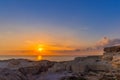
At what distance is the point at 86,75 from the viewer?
991 inches

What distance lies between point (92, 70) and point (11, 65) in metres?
9.87

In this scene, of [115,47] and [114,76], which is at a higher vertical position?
[115,47]

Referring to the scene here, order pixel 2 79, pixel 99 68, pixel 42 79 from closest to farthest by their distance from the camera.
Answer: pixel 2 79 → pixel 42 79 → pixel 99 68

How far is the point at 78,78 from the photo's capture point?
23375 millimetres

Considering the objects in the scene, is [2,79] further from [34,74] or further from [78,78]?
[34,74]

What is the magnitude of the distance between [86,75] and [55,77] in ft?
10.00

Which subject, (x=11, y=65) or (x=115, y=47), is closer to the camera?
(x=115, y=47)

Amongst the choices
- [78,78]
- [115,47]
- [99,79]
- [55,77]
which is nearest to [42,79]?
[55,77]

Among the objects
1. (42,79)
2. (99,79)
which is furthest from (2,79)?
(99,79)

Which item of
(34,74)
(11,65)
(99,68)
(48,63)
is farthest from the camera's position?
(48,63)

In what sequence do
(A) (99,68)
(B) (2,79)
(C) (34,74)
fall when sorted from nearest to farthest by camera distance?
(B) (2,79) < (A) (99,68) < (C) (34,74)

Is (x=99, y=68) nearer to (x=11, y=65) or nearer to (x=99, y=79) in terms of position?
(x=99, y=79)

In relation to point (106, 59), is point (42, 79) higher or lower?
lower

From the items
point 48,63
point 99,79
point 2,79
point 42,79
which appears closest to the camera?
point 2,79
